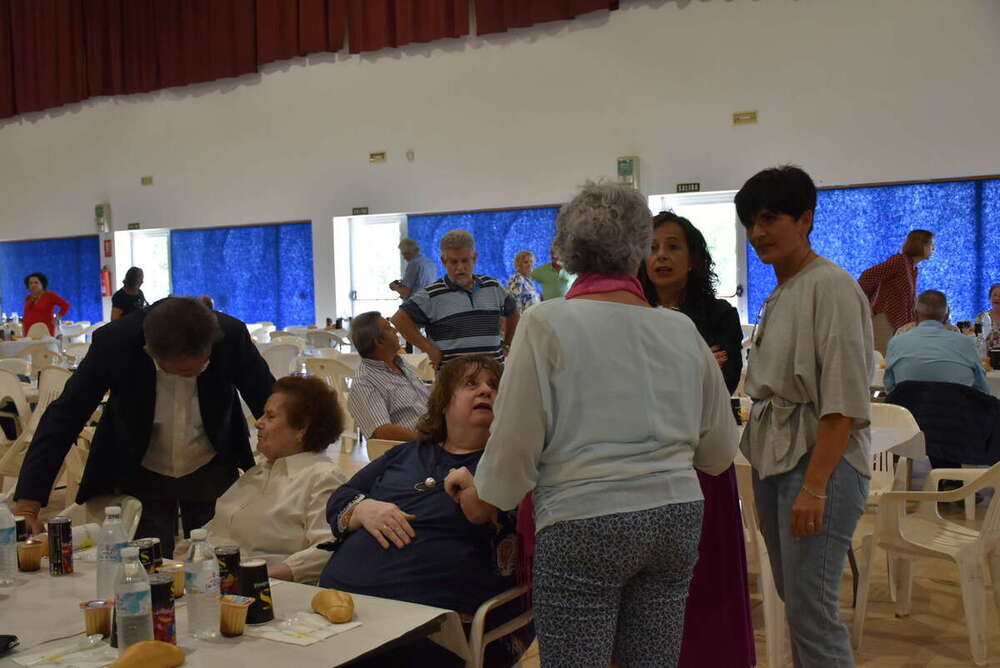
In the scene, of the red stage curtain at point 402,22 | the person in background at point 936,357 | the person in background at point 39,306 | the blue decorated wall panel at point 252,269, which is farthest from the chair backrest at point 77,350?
the person in background at point 936,357

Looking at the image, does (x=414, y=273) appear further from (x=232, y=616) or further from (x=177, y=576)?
(x=232, y=616)

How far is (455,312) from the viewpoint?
Answer: 17.1ft

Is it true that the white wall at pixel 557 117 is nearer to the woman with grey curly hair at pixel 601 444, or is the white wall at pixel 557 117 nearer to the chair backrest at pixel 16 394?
the chair backrest at pixel 16 394

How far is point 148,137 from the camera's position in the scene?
539 inches

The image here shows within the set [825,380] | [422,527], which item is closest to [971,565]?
[825,380]

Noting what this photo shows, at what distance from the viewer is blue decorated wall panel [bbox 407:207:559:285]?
35.6 feet

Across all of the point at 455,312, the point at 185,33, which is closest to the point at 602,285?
the point at 455,312

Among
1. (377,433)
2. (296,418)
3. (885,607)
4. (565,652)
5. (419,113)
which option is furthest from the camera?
(419,113)

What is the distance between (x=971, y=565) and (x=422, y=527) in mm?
2032

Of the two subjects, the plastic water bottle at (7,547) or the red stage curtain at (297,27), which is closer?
the plastic water bottle at (7,547)

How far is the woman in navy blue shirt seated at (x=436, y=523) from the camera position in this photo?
239 cm

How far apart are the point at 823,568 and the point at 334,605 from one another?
1092 mm

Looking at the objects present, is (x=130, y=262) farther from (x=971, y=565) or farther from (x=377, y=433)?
(x=971, y=565)

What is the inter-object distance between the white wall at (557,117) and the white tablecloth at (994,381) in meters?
3.49
